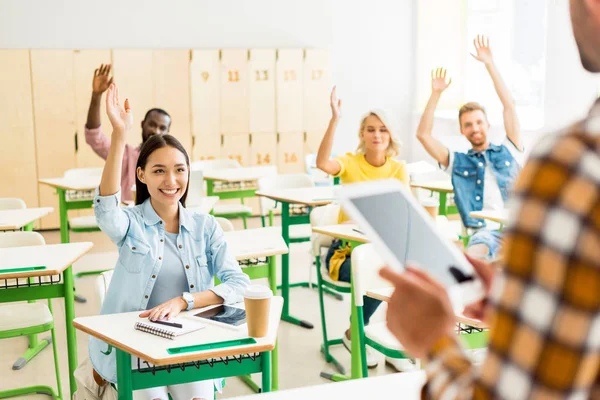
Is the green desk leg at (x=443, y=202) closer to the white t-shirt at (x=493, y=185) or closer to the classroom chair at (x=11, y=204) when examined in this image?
the white t-shirt at (x=493, y=185)

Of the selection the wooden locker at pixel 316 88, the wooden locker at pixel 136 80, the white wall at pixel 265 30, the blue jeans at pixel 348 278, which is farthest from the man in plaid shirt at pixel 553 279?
the white wall at pixel 265 30

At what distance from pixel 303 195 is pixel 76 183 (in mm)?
1808

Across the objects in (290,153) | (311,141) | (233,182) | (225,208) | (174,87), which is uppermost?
(174,87)

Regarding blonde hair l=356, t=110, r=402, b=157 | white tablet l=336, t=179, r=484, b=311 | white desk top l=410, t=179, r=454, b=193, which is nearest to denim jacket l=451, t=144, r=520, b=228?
blonde hair l=356, t=110, r=402, b=157

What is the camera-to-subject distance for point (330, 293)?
5.15 meters

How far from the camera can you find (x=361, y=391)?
1.54 m

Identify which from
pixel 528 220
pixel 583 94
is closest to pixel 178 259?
pixel 528 220

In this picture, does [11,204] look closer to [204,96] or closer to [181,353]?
[181,353]

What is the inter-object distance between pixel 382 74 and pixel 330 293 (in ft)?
15.2

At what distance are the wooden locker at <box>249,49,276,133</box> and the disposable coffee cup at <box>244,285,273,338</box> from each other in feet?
20.6

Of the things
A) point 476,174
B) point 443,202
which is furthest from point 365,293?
point 443,202

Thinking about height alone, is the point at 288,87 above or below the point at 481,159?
above

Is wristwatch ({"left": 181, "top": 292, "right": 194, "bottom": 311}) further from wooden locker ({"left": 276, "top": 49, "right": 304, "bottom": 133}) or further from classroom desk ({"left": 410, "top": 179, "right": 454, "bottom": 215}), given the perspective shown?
wooden locker ({"left": 276, "top": 49, "right": 304, "bottom": 133})

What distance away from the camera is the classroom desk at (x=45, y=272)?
9.68 feet
